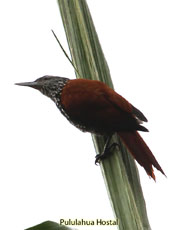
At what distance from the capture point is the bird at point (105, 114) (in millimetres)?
1808

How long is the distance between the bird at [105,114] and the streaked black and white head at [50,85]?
0.11 feet

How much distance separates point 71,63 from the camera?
1.54 m

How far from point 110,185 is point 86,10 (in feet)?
2.46

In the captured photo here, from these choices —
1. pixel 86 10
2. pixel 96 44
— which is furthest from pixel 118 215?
pixel 86 10

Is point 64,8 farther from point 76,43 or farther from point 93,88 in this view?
point 93,88

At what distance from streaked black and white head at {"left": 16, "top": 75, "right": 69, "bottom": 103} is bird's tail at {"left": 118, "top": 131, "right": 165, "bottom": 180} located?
2.75ft

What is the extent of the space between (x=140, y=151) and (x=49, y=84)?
1134 millimetres

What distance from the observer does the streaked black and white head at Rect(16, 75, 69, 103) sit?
2.68 metres

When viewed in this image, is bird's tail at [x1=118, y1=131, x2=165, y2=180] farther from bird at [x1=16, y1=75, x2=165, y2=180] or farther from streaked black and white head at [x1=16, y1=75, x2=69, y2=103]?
streaked black and white head at [x1=16, y1=75, x2=69, y2=103]

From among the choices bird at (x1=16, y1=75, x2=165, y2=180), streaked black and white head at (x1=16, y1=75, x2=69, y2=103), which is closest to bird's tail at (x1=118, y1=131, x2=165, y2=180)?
bird at (x1=16, y1=75, x2=165, y2=180)

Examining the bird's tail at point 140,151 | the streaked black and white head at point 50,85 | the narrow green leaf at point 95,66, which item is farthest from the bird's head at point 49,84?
the narrow green leaf at point 95,66

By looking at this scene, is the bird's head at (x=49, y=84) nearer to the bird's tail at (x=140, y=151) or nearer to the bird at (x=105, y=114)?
the bird at (x=105, y=114)

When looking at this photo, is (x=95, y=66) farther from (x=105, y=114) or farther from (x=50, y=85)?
(x=50, y=85)

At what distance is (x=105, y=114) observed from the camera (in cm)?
217
